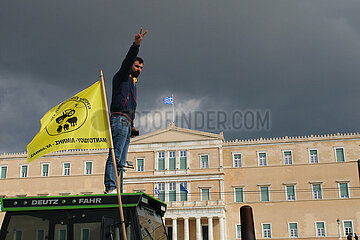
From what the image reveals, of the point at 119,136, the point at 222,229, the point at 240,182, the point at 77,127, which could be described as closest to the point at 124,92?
the point at 119,136

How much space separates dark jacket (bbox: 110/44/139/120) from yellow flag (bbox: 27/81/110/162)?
364 mm

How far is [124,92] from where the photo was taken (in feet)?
25.6

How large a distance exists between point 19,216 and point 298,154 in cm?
4216

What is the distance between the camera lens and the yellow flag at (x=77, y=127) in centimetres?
733

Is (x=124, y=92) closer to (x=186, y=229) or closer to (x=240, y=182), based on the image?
(x=186, y=229)

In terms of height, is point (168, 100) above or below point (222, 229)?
above

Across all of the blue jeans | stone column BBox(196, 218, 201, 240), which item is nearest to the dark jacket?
the blue jeans

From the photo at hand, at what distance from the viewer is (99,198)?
616cm

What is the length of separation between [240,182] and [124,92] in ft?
129

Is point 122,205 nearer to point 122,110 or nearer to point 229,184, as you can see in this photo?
point 122,110

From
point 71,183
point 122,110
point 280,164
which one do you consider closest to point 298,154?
point 280,164

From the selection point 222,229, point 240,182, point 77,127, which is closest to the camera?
point 77,127

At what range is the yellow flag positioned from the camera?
24.1 ft

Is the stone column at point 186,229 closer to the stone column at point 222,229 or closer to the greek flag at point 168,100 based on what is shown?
the stone column at point 222,229
